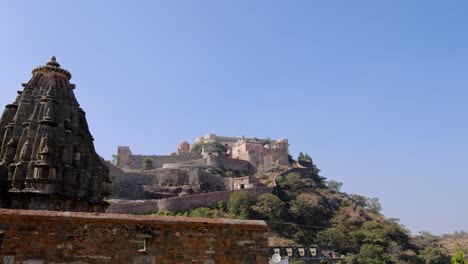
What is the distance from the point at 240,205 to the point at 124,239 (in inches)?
2418

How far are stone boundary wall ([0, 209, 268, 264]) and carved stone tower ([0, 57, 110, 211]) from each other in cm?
570

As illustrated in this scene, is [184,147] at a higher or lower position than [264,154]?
higher

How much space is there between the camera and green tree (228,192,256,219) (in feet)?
227

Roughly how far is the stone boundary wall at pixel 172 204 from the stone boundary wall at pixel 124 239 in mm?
57228

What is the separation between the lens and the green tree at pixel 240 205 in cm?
6919

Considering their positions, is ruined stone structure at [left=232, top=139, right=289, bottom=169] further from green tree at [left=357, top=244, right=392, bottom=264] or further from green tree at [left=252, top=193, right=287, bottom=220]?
green tree at [left=357, top=244, right=392, bottom=264]

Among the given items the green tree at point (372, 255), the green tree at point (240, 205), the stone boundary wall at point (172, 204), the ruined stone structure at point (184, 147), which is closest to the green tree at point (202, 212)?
the stone boundary wall at point (172, 204)

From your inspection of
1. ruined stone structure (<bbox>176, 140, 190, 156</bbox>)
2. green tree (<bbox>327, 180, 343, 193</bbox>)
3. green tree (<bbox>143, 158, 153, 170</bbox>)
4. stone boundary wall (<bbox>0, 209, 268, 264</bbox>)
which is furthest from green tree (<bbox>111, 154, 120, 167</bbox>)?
stone boundary wall (<bbox>0, 209, 268, 264</bbox>)

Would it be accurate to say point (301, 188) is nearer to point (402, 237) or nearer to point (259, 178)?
point (259, 178)

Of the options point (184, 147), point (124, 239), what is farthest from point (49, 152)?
point (184, 147)

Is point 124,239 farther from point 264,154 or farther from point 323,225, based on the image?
point 264,154

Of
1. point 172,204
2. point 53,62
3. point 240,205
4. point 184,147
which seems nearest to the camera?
point 53,62

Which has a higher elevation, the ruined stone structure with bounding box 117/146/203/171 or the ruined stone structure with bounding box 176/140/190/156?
the ruined stone structure with bounding box 176/140/190/156

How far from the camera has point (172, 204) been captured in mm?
69125
